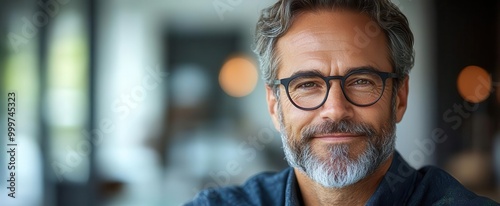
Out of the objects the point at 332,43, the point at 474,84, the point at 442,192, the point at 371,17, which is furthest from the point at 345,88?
the point at 474,84

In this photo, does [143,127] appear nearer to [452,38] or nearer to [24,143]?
[24,143]

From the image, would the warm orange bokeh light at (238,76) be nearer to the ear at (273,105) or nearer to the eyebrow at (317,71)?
the ear at (273,105)

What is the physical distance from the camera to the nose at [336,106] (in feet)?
4.85

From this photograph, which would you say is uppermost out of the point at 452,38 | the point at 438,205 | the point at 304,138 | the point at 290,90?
the point at 452,38

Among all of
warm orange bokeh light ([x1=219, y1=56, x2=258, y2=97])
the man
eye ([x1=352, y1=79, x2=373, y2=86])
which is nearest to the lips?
the man

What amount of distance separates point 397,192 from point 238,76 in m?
4.31

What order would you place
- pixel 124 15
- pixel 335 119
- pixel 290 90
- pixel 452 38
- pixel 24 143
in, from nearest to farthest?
pixel 335 119 < pixel 290 90 < pixel 24 143 < pixel 452 38 < pixel 124 15

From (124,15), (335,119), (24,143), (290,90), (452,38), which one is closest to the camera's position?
(335,119)

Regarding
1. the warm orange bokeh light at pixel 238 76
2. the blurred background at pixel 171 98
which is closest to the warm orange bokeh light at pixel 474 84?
the blurred background at pixel 171 98

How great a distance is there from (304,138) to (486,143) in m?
3.99

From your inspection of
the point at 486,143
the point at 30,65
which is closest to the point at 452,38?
the point at 486,143

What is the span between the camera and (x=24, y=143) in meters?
4.95

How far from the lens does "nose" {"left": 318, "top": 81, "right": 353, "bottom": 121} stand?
4.85ft

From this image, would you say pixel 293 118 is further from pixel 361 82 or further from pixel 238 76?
pixel 238 76
